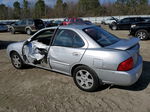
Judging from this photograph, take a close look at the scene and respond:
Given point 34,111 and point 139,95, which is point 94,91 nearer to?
point 139,95

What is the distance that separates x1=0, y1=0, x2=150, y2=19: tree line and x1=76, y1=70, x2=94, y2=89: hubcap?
54714 mm

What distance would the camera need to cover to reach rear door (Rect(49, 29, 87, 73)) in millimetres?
3895

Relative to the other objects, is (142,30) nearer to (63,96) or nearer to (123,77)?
(123,77)

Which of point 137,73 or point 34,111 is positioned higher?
point 137,73

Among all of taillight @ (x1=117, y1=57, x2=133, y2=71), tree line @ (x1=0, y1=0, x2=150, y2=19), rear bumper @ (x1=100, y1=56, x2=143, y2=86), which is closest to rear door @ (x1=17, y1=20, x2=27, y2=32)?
rear bumper @ (x1=100, y1=56, x2=143, y2=86)

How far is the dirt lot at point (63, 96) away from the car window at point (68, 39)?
3.60 feet

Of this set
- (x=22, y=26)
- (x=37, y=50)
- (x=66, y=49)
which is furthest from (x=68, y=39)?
(x=22, y=26)

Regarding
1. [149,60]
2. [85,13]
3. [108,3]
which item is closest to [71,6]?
[85,13]

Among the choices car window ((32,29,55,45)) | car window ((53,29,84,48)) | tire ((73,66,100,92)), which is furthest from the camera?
car window ((32,29,55,45))

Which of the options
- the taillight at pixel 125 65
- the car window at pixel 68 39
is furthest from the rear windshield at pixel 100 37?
the taillight at pixel 125 65

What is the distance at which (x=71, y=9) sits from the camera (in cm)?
6575

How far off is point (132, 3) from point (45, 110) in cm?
5892

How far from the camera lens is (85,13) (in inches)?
2504

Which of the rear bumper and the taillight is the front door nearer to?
the rear bumper
